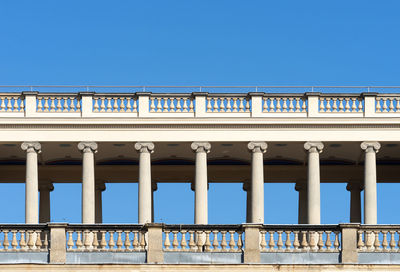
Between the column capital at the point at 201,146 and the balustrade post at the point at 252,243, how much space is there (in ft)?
111

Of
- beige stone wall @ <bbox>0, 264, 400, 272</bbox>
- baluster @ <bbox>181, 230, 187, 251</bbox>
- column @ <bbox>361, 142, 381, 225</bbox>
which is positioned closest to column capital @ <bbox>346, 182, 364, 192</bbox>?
column @ <bbox>361, 142, 381, 225</bbox>

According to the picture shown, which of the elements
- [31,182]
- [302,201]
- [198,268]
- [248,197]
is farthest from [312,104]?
[198,268]

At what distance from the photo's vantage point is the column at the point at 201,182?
282 feet

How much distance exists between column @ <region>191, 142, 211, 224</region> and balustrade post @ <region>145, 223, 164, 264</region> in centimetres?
3177

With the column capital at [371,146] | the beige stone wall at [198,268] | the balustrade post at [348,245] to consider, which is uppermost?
the column capital at [371,146]

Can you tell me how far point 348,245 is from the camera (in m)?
53.6

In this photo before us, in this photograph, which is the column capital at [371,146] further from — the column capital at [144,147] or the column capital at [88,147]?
the column capital at [88,147]

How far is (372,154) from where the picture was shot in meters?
87.1

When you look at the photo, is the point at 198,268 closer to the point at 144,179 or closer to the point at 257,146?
the point at 144,179

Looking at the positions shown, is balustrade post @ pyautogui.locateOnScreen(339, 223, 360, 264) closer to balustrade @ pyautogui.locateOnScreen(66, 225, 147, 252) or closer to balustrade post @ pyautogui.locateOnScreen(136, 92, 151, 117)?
balustrade @ pyautogui.locateOnScreen(66, 225, 147, 252)

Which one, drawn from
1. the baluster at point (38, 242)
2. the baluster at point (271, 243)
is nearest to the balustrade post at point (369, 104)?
the baluster at point (271, 243)

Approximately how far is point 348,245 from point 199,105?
34244 mm

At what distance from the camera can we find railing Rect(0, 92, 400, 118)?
86.9 m

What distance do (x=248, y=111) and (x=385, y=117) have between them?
709 centimetres
